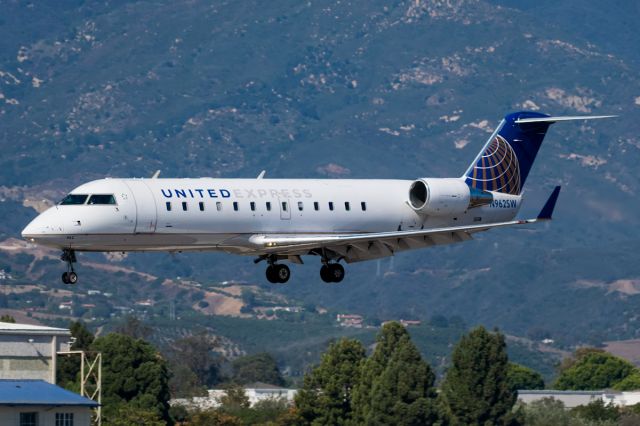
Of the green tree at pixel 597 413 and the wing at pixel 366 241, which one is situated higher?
the wing at pixel 366 241

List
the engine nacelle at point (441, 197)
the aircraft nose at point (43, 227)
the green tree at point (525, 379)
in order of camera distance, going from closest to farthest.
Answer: the aircraft nose at point (43, 227), the engine nacelle at point (441, 197), the green tree at point (525, 379)

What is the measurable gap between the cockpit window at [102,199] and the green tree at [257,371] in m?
122

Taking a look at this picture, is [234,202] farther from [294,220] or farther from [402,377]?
[402,377]

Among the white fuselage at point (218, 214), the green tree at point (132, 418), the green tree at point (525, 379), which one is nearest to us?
the white fuselage at point (218, 214)

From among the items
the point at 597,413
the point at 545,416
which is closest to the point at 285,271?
the point at 545,416

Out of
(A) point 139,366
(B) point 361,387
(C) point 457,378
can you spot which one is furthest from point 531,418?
(A) point 139,366

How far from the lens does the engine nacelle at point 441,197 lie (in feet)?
198

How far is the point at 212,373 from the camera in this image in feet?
604

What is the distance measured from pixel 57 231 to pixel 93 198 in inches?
66.5

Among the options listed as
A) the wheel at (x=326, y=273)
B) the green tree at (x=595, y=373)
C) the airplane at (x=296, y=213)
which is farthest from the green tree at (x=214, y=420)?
the green tree at (x=595, y=373)

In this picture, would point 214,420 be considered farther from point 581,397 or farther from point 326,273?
point 581,397

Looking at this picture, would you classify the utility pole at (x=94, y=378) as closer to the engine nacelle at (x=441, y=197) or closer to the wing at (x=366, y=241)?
the wing at (x=366, y=241)

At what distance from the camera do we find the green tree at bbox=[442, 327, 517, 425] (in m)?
113

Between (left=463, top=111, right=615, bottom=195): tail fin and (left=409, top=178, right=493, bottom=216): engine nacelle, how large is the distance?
1.61 meters
